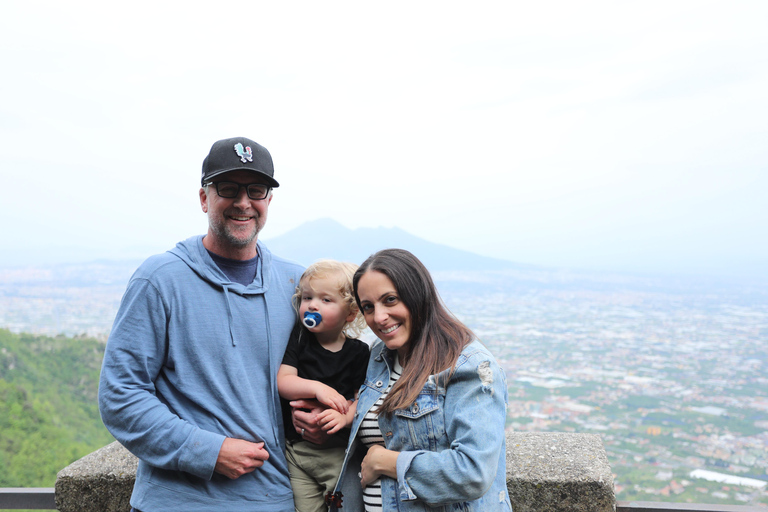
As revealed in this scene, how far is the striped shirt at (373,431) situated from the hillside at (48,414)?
352 inches

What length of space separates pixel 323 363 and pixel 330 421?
30cm

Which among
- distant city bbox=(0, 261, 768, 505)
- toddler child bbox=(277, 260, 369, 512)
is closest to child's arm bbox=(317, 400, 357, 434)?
toddler child bbox=(277, 260, 369, 512)

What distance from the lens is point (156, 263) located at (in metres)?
2.34

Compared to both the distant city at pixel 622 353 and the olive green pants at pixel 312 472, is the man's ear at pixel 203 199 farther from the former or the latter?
the distant city at pixel 622 353

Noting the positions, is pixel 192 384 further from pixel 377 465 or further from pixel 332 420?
pixel 377 465

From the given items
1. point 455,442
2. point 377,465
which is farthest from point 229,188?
point 455,442

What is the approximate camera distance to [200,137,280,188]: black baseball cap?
240 centimetres

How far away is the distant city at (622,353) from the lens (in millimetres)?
13086

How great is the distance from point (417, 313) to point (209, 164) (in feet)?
3.68

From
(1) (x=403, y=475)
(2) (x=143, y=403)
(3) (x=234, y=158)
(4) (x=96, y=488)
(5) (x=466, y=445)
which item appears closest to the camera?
(5) (x=466, y=445)

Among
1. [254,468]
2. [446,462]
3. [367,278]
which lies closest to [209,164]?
[367,278]

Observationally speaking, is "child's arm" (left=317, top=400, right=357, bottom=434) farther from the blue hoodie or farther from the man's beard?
the man's beard

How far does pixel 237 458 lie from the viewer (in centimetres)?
221

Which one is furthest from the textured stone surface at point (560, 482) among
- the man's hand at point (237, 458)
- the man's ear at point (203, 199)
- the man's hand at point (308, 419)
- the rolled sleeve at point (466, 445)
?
the man's ear at point (203, 199)
